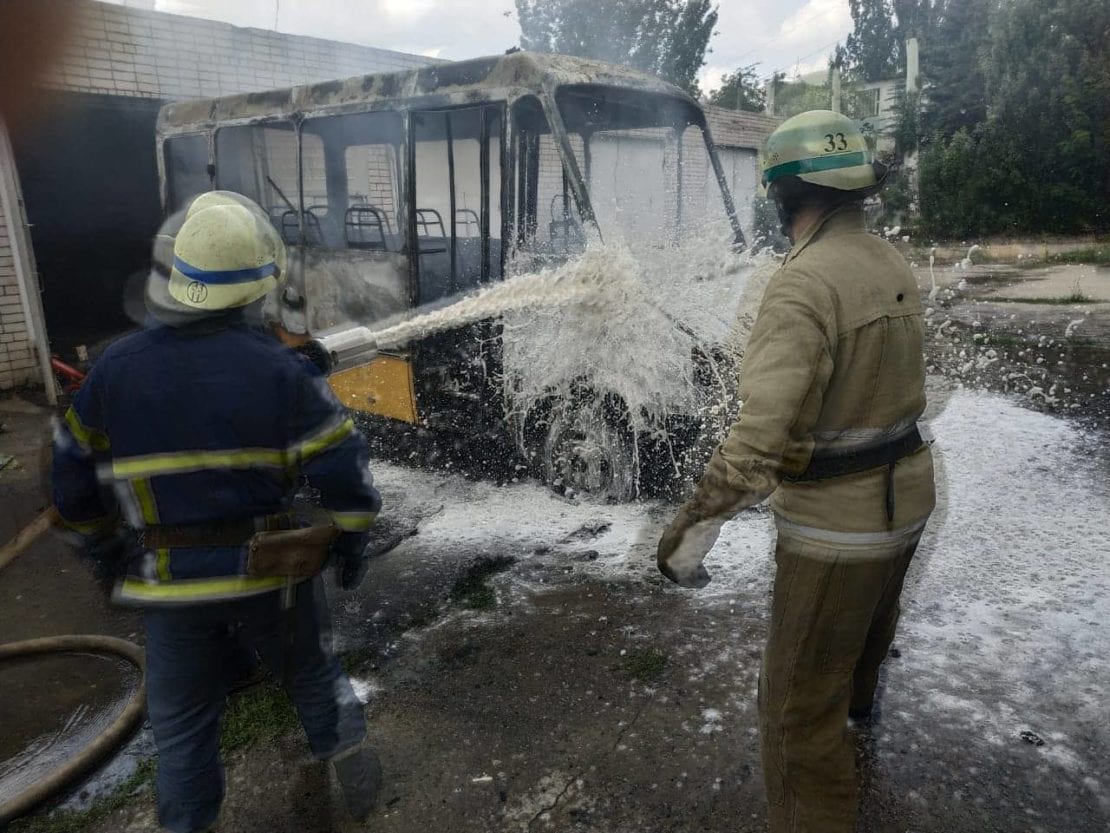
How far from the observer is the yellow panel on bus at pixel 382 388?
4949 mm

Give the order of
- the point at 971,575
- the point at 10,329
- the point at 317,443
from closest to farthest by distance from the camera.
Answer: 1. the point at 317,443
2. the point at 971,575
3. the point at 10,329

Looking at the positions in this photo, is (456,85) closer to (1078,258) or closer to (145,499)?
(145,499)

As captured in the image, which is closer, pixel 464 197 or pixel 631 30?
pixel 464 197

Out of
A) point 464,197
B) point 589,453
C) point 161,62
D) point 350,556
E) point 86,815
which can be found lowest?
point 86,815

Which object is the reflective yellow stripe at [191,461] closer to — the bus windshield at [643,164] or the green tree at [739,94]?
the bus windshield at [643,164]

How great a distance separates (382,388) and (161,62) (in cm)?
579

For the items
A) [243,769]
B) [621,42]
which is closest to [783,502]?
[243,769]

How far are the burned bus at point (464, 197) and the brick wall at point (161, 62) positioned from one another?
3.26 m

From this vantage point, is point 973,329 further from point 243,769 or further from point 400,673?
point 243,769

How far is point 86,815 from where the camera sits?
2.55 meters

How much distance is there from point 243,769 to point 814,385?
2.30 meters

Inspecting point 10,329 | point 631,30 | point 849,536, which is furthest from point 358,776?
point 631,30

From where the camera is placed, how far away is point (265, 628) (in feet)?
7.23

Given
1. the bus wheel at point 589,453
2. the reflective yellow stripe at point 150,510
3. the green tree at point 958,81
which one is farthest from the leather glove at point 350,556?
the green tree at point 958,81
